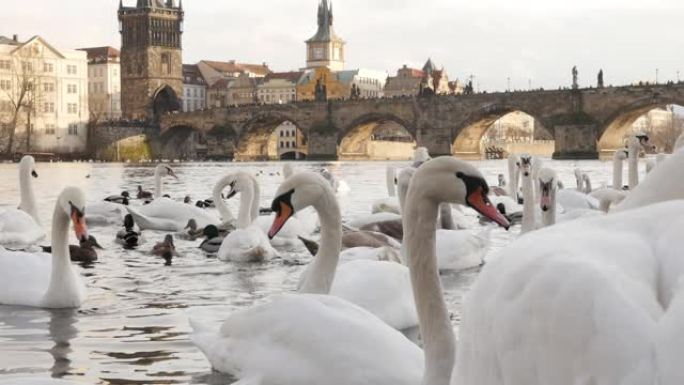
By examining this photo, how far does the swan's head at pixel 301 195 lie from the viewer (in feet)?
19.2

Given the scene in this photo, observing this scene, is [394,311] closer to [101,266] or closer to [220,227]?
[101,266]

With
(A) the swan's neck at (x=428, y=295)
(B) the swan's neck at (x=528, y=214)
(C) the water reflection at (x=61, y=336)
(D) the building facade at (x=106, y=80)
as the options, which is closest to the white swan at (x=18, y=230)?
(C) the water reflection at (x=61, y=336)

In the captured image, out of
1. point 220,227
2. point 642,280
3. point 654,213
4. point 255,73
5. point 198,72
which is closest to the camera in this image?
point 642,280

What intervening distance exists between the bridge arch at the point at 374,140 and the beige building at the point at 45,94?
25.0 m

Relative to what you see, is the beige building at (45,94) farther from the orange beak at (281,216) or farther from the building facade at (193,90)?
the orange beak at (281,216)

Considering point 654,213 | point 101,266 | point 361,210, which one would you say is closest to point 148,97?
point 361,210

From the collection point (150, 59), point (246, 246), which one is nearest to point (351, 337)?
point (246, 246)

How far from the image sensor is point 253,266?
1012 cm

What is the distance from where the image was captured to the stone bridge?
241ft

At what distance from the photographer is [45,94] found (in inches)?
3826

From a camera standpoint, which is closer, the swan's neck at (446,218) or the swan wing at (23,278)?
the swan wing at (23,278)

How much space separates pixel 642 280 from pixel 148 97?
115097 millimetres

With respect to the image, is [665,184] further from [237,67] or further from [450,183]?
[237,67]

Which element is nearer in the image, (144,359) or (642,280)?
(642,280)
